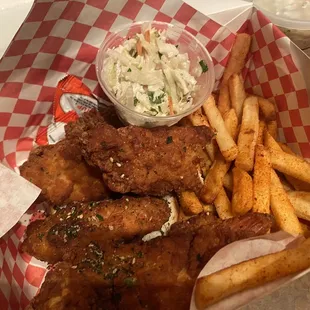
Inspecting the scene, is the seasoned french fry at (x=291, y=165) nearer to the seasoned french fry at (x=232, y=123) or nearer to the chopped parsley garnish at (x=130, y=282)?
the seasoned french fry at (x=232, y=123)

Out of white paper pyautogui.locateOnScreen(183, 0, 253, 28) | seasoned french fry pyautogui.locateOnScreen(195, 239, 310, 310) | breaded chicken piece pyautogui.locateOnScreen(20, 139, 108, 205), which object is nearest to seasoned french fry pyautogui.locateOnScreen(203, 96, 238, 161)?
white paper pyautogui.locateOnScreen(183, 0, 253, 28)

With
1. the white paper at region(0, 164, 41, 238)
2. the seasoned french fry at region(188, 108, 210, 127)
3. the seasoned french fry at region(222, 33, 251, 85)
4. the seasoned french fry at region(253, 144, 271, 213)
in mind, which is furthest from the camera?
the seasoned french fry at region(222, 33, 251, 85)

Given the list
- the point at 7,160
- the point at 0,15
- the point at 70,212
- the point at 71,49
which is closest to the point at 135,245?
the point at 70,212

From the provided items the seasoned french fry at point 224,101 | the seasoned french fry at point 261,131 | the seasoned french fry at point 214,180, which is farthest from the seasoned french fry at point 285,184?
the seasoned french fry at point 224,101

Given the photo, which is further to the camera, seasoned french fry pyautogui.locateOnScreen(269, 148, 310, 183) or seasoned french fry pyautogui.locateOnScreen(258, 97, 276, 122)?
seasoned french fry pyautogui.locateOnScreen(258, 97, 276, 122)

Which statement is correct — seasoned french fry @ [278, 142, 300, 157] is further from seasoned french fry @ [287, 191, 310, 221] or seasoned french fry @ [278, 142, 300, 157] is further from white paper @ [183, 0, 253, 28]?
white paper @ [183, 0, 253, 28]

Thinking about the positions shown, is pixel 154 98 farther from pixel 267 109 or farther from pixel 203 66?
pixel 267 109
